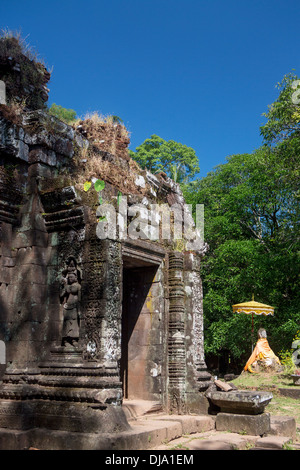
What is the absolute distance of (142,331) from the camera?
8.13 metres

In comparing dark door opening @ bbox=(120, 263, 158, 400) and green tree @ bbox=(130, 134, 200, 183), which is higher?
green tree @ bbox=(130, 134, 200, 183)

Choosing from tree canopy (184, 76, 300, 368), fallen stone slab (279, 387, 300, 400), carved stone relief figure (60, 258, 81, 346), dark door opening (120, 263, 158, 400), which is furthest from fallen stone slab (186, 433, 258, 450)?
tree canopy (184, 76, 300, 368)

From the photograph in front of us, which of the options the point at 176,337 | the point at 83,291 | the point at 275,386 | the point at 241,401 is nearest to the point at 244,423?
the point at 241,401

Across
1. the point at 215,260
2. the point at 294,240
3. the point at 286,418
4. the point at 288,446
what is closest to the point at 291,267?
the point at 294,240

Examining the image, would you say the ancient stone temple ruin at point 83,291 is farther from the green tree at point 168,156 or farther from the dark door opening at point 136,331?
the green tree at point 168,156

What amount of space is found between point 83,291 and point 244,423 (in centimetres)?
318

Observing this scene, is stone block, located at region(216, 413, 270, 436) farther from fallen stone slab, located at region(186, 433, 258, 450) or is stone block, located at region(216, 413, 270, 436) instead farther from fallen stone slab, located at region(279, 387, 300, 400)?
fallen stone slab, located at region(279, 387, 300, 400)

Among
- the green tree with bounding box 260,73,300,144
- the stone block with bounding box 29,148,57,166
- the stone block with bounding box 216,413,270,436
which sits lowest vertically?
the stone block with bounding box 216,413,270,436

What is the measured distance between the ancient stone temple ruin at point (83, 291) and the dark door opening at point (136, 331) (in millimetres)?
18

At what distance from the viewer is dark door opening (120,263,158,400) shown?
795 centimetres

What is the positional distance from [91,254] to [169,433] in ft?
8.72

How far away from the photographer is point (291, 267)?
1800 cm

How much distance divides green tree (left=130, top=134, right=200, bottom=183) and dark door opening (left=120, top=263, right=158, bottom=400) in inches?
863

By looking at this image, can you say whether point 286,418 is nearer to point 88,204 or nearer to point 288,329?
point 88,204
